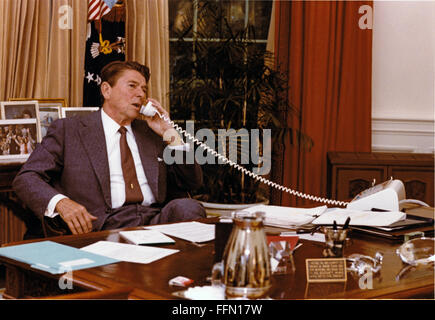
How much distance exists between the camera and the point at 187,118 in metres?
4.45

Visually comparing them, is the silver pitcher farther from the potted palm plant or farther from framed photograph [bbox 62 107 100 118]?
the potted palm plant

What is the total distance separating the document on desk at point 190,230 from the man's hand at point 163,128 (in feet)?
2.83

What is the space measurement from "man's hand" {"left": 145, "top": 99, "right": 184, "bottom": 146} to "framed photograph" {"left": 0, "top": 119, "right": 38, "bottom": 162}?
815 mm

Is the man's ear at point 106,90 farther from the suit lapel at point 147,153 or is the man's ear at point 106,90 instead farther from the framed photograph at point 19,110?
the framed photograph at point 19,110

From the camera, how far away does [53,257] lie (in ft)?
4.92

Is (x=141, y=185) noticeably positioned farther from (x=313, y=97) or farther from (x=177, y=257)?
(x=313, y=97)

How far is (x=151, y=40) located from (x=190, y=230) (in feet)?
7.79

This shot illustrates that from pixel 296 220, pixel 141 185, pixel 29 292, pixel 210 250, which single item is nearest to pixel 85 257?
pixel 29 292

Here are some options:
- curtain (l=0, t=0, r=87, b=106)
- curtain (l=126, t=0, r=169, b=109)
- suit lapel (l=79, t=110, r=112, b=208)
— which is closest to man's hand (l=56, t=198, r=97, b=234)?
suit lapel (l=79, t=110, r=112, b=208)

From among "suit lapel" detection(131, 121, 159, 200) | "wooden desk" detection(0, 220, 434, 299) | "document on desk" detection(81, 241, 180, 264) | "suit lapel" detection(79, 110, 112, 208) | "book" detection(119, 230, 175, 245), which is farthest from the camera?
"suit lapel" detection(131, 121, 159, 200)

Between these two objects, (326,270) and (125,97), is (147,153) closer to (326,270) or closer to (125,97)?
(125,97)

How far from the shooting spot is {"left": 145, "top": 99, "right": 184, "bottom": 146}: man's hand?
2873 millimetres

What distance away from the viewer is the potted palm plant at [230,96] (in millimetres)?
4031

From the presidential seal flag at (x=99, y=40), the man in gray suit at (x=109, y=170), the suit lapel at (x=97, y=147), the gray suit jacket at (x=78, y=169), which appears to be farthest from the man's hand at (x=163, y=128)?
the presidential seal flag at (x=99, y=40)
